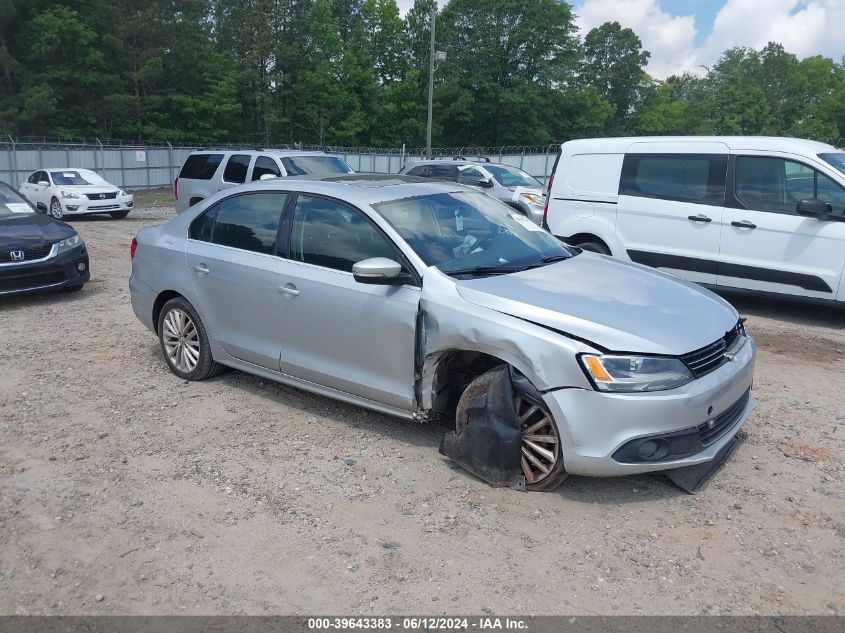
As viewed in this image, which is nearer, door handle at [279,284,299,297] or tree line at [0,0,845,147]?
door handle at [279,284,299,297]

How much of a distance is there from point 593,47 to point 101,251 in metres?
75.7

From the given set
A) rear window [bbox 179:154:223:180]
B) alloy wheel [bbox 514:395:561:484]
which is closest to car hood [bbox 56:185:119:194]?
rear window [bbox 179:154:223:180]

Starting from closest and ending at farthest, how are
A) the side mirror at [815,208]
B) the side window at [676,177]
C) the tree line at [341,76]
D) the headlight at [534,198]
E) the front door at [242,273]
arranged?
the front door at [242,273]
the side mirror at [815,208]
the side window at [676,177]
the headlight at [534,198]
the tree line at [341,76]

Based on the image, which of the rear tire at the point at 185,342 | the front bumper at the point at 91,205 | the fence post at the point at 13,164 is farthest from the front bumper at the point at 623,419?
the fence post at the point at 13,164

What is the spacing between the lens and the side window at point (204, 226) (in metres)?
5.63

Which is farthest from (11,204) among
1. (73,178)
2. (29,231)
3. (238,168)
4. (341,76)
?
(341,76)

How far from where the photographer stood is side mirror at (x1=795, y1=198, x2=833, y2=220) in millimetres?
7541

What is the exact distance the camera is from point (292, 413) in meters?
5.20

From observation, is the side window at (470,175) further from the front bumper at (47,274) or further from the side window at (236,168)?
the front bumper at (47,274)

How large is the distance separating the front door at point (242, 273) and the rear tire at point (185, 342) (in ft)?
0.69

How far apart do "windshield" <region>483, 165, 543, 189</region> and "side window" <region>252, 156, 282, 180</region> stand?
5.54m

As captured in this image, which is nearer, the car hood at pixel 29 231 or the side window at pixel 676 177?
the side window at pixel 676 177

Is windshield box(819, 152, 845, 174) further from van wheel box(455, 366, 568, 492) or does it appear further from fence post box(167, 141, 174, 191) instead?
fence post box(167, 141, 174, 191)

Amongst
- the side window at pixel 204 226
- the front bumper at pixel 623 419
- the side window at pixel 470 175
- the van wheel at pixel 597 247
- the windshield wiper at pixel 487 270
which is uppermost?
the side window at pixel 470 175
